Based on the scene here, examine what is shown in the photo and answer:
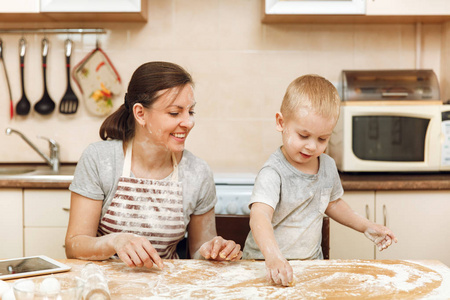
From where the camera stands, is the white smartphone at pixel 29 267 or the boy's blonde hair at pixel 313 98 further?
the boy's blonde hair at pixel 313 98

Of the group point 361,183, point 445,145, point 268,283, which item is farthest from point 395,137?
point 268,283

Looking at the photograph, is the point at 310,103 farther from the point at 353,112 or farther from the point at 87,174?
the point at 353,112

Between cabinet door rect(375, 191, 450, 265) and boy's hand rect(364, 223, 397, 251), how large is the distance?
88 cm

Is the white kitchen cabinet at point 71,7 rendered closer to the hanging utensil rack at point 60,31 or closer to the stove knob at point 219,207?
the hanging utensil rack at point 60,31

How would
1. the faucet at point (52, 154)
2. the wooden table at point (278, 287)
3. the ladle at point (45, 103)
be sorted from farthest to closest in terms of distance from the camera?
1. the ladle at point (45, 103)
2. the faucet at point (52, 154)
3. the wooden table at point (278, 287)

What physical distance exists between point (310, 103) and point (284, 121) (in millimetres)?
99

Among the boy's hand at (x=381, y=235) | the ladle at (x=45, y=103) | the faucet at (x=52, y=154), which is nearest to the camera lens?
the boy's hand at (x=381, y=235)

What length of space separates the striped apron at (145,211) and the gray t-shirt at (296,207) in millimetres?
246

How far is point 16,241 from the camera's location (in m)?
2.13

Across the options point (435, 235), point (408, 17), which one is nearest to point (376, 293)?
point (435, 235)

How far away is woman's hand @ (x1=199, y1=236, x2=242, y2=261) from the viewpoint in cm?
116

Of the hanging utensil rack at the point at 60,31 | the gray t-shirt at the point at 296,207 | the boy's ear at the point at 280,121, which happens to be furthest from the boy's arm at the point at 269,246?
the hanging utensil rack at the point at 60,31

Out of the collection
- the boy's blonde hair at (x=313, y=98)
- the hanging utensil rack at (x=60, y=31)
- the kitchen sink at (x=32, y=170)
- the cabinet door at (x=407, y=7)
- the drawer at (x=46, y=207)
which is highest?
the cabinet door at (x=407, y=7)

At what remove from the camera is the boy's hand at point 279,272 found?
3.24 feet
